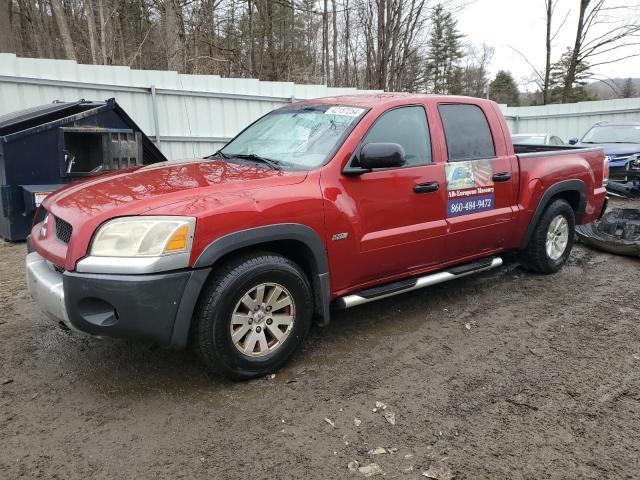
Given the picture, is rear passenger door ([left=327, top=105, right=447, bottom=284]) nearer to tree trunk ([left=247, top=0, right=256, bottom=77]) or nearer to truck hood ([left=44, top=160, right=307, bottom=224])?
truck hood ([left=44, top=160, right=307, bottom=224])

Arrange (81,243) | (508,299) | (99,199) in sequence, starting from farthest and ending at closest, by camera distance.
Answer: (508,299), (99,199), (81,243)

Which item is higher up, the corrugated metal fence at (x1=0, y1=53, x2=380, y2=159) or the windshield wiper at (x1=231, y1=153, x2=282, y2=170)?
the corrugated metal fence at (x1=0, y1=53, x2=380, y2=159)

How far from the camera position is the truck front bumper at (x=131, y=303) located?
2.62 meters

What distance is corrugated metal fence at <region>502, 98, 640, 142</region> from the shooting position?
14.7m

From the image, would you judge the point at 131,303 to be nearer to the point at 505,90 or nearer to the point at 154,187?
the point at 154,187

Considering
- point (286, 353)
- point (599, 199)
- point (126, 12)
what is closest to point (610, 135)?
point (599, 199)

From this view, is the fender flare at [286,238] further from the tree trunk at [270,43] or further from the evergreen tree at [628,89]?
the evergreen tree at [628,89]

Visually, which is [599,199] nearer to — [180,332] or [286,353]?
[286,353]

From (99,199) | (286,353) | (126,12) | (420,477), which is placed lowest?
(420,477)

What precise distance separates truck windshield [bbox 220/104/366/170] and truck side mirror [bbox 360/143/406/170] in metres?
0.24

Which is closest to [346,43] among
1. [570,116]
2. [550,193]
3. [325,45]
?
[325,45]

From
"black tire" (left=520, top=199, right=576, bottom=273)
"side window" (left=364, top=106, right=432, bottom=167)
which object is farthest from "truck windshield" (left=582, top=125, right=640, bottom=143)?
"side window" (left=364, top=106, right=432, bottom=167)

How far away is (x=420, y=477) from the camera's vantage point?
90.3 inches

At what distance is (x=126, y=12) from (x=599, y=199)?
19.1 m
